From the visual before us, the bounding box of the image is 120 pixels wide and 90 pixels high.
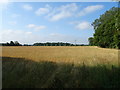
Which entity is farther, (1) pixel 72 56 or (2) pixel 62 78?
(1) pixel 72 56

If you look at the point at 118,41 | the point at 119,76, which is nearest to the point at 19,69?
the point at 119,76

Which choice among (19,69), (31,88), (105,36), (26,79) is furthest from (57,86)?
(105,36)

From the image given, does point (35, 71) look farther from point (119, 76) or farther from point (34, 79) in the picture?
point (119, 76)

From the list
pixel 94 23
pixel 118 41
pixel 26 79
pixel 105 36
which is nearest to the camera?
pixel 26 79

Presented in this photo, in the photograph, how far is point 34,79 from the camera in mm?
4461

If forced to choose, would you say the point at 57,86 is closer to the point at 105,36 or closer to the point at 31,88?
the point at 31,88

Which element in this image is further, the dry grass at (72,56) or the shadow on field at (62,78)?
the dry grass at (72,56)

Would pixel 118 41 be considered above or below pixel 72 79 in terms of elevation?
above

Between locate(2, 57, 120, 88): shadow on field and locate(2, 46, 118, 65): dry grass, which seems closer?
locate(2, 57, 120, 88): shadow on field

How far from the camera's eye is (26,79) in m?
4.41

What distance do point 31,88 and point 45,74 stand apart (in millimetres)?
1115

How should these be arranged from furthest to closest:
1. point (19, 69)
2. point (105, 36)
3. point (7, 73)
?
1. point (105, 36)
2. point (19, 69)
3. point (7, 73)

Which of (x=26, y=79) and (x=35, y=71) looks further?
(x=35, y=71)

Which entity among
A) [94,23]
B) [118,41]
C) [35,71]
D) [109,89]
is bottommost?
[109,89]
